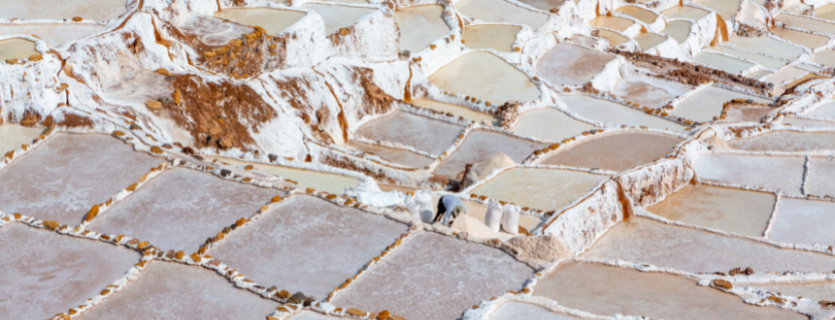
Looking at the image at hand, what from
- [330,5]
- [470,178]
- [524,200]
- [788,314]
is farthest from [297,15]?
[788,314]

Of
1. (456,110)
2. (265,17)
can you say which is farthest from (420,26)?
(265,17)

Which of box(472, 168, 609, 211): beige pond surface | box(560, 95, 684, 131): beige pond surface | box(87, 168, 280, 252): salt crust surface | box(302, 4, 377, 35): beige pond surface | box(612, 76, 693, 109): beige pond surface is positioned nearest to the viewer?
box(87, 168, 280, 252): salt crust surface

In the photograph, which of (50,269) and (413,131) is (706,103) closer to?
(413,131)

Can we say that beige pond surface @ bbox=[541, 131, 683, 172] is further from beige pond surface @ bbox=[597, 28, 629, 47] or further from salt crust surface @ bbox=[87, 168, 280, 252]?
beige pond surface @ bbox=[597, 28, 629, 47]

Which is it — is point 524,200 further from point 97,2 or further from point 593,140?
point 97,2

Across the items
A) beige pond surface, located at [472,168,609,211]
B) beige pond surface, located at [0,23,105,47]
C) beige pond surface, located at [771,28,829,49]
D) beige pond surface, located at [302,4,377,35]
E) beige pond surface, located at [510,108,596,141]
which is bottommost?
beige pond surface, located at [771,28,829,49]

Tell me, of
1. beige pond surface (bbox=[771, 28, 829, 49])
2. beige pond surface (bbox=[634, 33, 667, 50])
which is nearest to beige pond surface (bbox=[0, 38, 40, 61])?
beige pond surface (bbox=[634, 33, 667, 50])

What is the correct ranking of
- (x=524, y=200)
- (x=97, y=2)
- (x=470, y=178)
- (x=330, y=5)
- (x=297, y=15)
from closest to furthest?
(x=524, y=200)
(x=470, y=178)
(x=97, y=2)
(x=297, y=15)
(x=330, y=5)
